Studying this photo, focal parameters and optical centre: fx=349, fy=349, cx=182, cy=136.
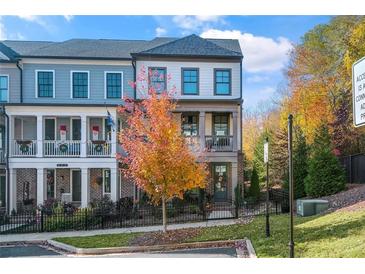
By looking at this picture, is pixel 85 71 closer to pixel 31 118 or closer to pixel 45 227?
pixel 31 118

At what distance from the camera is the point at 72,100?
18.5 meters

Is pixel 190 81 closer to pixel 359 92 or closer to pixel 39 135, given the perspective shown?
pixel 39 135

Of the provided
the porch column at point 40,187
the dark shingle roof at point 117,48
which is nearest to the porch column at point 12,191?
the porch column at point 40,187

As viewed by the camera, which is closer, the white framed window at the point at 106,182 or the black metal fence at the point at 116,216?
the black metal fence at the point at 116,216

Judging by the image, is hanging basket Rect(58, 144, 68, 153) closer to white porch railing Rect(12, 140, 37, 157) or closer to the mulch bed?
white porch railing Rect(12, 140, 37, 157)

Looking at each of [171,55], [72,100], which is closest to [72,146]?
[72,100]

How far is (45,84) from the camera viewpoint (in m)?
18.5

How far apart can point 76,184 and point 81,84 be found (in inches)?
216

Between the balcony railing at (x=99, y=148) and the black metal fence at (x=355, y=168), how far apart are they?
1196 cm

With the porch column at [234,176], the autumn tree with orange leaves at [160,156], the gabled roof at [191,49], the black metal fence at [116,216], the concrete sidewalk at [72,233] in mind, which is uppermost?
the gabled roof at [191,49]

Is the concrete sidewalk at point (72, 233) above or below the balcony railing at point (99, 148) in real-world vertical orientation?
below

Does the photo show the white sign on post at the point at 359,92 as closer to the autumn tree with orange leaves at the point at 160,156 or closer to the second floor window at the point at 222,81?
the autumn tree with orange leaves at the point at 160,156

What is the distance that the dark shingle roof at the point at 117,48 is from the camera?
61.3 feet

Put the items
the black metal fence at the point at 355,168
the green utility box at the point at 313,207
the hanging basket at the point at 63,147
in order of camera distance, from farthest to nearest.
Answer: the hanging basket at the point at 63,147 → the black metal fence at the point at 355,168 → the green utility box at the point at 313,207
